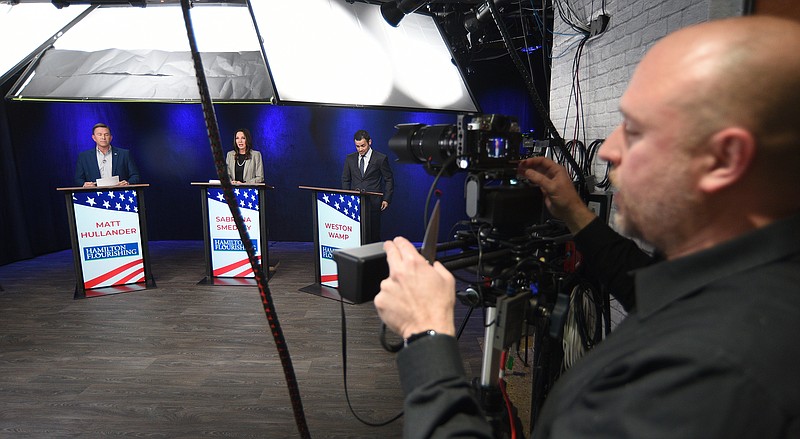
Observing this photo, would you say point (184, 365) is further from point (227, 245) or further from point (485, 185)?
point (485, 185)

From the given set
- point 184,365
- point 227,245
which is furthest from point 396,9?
point 184,365

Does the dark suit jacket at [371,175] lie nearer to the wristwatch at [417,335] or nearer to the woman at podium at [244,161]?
the woman at podium at [244,161]

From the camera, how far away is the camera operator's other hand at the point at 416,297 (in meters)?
0.73

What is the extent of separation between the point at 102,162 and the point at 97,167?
0.08 meters

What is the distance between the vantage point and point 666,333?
51 cm

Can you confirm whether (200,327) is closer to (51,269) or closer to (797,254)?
(51,269)

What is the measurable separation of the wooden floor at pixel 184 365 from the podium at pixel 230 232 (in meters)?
0.22

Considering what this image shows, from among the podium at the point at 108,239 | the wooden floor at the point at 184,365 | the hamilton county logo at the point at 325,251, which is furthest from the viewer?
the hamilton county logo at the point at 325,251

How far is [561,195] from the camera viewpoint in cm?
125

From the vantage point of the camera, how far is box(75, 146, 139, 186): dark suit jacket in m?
4.35

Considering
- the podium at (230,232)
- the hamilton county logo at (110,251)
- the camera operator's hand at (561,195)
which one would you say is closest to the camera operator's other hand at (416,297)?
the camera operator's hand at (561,195)

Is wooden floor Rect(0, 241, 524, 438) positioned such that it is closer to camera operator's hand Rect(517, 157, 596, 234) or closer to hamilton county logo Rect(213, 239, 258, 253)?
hamilton county logo Rect(213, 239, 258, 253)

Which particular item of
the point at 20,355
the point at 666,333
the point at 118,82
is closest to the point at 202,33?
the point at 118,82

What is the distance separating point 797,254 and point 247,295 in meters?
3.98
